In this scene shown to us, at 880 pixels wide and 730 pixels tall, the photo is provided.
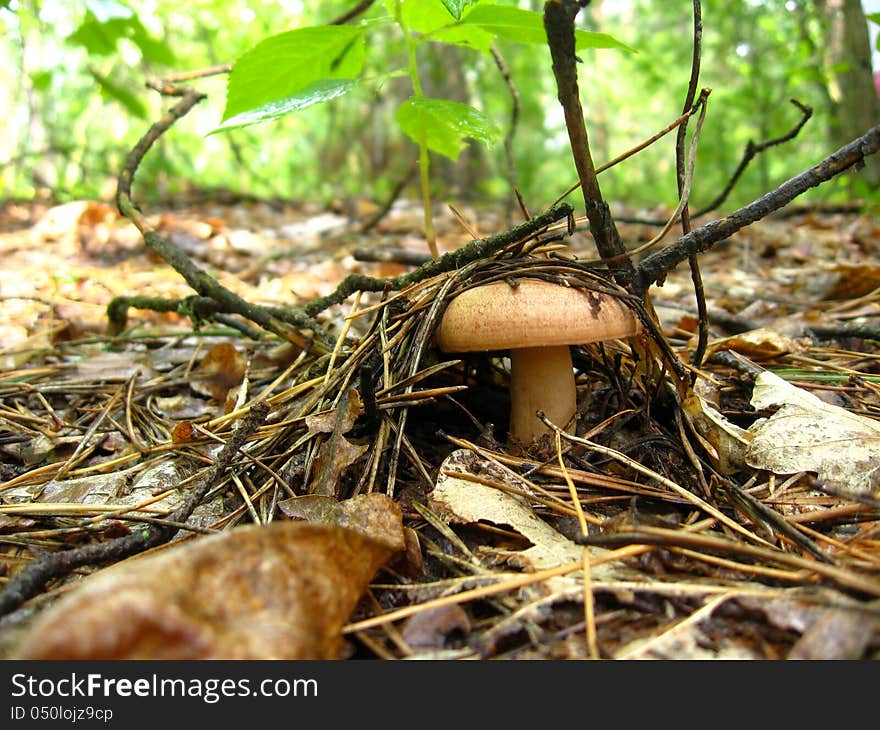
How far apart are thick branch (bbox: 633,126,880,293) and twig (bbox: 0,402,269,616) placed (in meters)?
1.23

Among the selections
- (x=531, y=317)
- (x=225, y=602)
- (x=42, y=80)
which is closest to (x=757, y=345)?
(x=531, y=317)

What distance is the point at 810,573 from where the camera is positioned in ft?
3.94

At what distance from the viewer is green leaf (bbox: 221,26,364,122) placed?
1.91 m

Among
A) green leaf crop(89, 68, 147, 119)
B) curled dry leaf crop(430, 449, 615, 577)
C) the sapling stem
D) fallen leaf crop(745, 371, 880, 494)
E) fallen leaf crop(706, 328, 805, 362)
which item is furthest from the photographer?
green leaf crop(89, 68, 147, 119)

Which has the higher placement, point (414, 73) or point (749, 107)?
point (749, 107)

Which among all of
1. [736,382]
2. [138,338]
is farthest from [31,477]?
[736,382]

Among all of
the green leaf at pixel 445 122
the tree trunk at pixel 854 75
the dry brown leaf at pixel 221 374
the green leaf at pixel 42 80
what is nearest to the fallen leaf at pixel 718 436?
the green leaf at pixel 445 122

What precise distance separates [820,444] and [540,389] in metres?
0.78

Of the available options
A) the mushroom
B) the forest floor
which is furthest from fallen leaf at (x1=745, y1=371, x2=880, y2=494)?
the mushroom

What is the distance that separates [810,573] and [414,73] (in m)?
1.90

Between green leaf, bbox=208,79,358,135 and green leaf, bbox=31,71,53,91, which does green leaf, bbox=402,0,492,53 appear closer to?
green leaf, bbox=208,79,358,135

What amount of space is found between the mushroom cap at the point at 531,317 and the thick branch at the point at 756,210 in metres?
0.21

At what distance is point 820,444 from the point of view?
1664 millimetres
